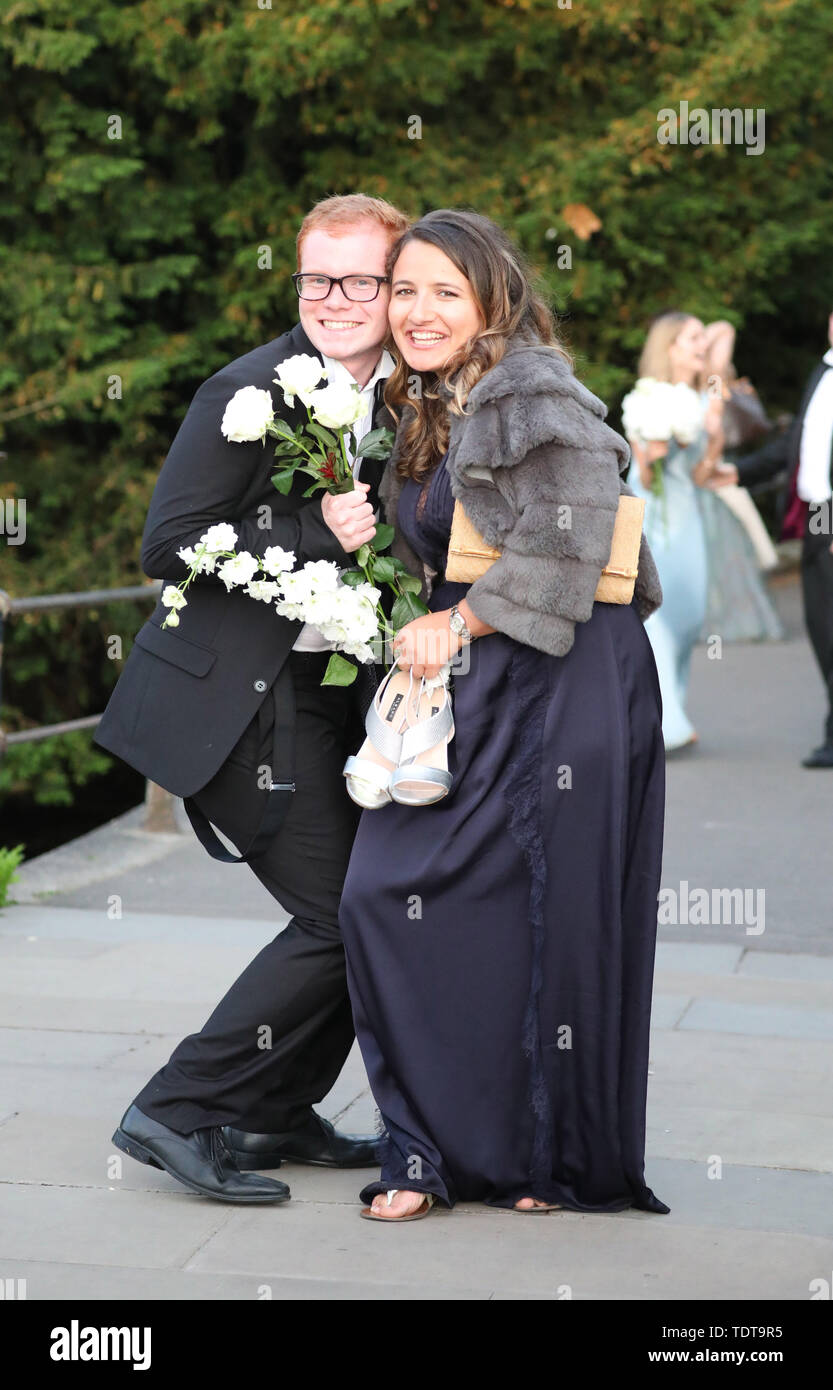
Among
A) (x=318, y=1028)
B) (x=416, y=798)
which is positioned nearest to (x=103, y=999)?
(x=318, y=1028)

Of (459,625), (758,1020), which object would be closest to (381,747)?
(459,625)

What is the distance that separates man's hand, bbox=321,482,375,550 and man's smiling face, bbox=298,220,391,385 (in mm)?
332

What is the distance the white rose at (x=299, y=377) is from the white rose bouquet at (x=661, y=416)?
6.25 metres

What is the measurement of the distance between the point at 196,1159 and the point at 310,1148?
0.38 m

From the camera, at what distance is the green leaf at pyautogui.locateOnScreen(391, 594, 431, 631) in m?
3.91

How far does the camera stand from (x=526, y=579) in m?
3.73

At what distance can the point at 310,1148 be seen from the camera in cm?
424

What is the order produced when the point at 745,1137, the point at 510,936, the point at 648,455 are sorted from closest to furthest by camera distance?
1. the point at 510,936
2. the point at 745,1137
3. the point at 648,455

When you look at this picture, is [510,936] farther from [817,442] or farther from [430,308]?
[817,442]

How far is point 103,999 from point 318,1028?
1778 mm

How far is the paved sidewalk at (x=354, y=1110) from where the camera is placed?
3.59 meters

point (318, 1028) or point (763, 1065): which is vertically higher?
point (318, 1028)

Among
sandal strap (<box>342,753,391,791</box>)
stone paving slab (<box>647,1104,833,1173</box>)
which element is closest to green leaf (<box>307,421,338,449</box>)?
sandal strap (<box>342,753,391,791</box>)

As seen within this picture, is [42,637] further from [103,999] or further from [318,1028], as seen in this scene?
[318,1028]
